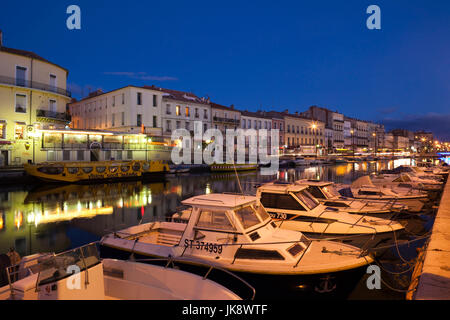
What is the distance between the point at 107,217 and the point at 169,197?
25.9ft

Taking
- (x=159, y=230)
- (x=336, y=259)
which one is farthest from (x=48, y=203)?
(x=336, y=259)

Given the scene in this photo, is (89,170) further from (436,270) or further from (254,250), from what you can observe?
(436,270)

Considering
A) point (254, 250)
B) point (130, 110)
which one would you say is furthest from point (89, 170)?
point (254, 250)

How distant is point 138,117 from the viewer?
51125 mm

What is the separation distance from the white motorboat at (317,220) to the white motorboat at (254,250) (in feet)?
7.92

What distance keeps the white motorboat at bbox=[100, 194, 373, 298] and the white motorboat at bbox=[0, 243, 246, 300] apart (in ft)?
6.28

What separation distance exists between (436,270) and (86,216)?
16.8 meters

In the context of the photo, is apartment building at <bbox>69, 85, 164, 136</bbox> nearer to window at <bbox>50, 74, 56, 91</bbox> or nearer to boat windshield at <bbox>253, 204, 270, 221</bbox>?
window at <bbox>50, 74, 56, 91</bbox>

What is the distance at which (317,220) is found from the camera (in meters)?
11.1

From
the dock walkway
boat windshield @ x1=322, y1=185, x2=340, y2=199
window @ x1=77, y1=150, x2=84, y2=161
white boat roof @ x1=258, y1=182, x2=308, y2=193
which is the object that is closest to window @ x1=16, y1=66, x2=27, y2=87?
window @ x1=77, y1=150, x2=84, y2=161

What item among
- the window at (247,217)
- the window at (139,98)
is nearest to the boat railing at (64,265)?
the window at (247,217)

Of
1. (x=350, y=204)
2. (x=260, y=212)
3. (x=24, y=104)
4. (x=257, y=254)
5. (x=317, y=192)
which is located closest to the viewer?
(x=257, y=254)

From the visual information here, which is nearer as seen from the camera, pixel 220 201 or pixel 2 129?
pixel 220 201
